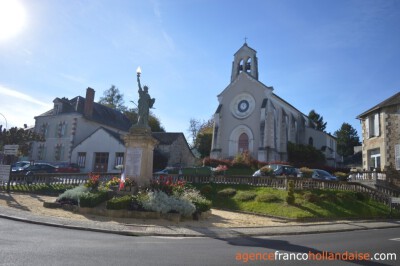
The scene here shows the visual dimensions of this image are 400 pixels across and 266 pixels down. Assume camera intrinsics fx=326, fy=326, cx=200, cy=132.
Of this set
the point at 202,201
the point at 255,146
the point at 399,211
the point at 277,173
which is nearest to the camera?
the point at 202,201

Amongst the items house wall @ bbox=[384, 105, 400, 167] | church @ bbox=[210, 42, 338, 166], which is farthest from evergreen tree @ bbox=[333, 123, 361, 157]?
house wall @ bbox=[384, 105, 400, 167]

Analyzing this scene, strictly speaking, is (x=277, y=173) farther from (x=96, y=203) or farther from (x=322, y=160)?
(x=322, y=160)

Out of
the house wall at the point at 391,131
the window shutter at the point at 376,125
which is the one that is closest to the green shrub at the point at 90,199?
the house wall at the point at 391,131

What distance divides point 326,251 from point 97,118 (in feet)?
123

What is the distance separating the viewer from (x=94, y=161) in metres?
35.9

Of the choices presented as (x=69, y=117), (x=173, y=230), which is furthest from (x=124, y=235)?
(x=69, y=117)

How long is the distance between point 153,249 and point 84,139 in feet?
104

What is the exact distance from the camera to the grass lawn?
16547mm

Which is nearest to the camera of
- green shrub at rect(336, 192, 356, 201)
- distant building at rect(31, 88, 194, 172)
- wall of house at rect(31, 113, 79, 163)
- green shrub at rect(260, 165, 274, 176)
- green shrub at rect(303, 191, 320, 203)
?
green shrub at rect(303, 191, 320, 203)

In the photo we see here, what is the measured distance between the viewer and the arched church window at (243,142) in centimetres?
3928

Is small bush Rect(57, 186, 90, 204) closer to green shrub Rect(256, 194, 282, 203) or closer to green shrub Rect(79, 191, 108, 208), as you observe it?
green shrub Rect(79, 191, 108, 208)

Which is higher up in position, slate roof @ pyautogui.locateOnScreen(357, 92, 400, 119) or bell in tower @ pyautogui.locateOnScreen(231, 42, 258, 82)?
bell in tower @ pyautogui.locateOnScreen(231, 42, 258, 82)

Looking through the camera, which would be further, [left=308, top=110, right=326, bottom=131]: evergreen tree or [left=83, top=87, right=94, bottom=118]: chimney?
[left=308, top=110, right=326, bottom=131]: evergreen tree

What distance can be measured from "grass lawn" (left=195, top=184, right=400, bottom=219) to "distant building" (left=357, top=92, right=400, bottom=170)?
7671 millimetres
